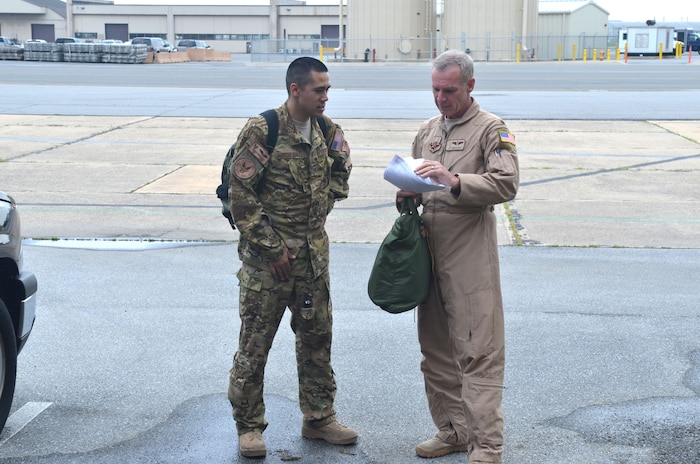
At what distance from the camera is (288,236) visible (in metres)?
4.07

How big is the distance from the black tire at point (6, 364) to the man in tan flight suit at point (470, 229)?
2017mm

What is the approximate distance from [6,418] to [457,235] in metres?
2.41

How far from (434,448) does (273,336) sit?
0.92 metres

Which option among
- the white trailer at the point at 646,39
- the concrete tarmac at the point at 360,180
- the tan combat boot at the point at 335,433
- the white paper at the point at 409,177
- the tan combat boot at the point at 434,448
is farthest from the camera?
the white trailer at the point at 646,39

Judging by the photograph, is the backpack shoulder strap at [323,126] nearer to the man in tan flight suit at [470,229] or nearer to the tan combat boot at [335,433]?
the man in tan flight suit at [470,229]

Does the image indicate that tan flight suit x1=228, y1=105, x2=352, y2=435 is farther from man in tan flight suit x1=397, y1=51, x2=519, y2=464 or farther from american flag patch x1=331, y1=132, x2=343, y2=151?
man in tan flight suit x1=397, y1=51, x2=519, y2=464

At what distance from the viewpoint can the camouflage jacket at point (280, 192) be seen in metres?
3.95

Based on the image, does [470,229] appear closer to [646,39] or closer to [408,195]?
[408,195]

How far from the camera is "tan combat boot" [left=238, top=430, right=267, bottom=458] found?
4141 millimetres

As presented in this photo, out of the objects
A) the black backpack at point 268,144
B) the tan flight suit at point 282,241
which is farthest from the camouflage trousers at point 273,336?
the black backpack at point 268,144

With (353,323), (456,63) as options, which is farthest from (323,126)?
(353,323)

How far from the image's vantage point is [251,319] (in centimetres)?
411

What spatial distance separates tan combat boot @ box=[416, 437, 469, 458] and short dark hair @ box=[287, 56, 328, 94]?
176cm

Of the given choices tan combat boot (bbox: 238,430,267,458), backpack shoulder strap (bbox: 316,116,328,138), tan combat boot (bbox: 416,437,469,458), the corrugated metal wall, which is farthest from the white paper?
the corrugated metal wall
